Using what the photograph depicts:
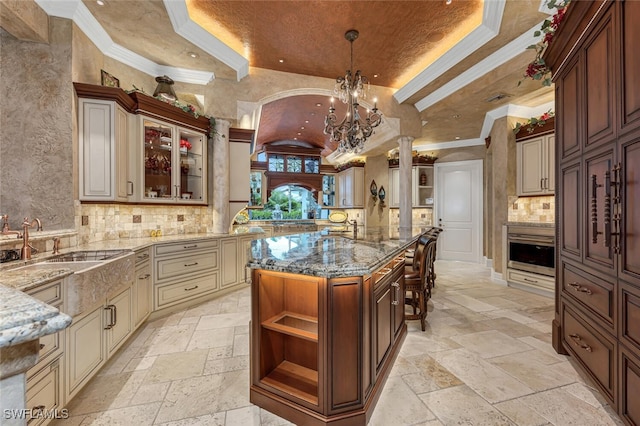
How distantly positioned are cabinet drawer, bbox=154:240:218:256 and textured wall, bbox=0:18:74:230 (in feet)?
2.71

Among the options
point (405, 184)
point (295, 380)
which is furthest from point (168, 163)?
point (405, 184)

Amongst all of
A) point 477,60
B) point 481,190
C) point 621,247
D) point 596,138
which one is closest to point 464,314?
point 621,247

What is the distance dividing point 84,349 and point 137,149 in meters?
2.34

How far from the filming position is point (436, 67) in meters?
3.97

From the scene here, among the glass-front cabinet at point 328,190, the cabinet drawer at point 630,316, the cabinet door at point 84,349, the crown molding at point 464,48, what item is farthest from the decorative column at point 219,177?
the glass-front cabinet at point 328,190

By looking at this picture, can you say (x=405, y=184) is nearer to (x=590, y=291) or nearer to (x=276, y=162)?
(x=590, y=291)

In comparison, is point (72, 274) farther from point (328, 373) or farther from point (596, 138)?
point (596, 138)

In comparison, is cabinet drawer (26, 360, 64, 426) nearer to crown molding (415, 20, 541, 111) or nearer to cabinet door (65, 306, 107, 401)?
cabinet door (65, 306, 107, 401)

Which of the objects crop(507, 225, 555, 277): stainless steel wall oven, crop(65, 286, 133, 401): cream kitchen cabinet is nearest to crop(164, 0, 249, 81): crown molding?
crop(65, 286, 133, 401): cream kitchen cabinet

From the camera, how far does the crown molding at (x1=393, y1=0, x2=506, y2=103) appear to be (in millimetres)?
2918

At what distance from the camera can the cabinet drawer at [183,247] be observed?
10.3ft

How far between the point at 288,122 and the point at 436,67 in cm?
393

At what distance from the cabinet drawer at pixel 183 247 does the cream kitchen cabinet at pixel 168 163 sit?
0.66m

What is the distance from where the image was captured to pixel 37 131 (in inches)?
102
